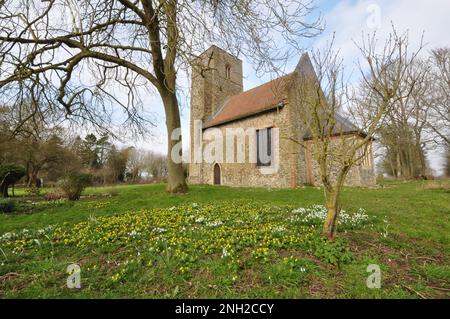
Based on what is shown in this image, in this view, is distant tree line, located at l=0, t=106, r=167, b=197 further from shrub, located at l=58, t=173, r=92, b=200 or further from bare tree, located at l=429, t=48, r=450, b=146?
bare tree, located at l=429, t=48, r=450, b=146

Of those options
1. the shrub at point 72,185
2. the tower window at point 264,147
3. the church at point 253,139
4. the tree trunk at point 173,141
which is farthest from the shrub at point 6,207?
the tower window at point 264,147

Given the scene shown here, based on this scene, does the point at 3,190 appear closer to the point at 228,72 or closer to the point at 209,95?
the point at 209,95

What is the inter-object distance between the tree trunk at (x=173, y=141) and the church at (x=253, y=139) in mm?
3003

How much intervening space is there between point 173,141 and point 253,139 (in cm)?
983

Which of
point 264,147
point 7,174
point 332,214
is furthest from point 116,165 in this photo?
point 332,214

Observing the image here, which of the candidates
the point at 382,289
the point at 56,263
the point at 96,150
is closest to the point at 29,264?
the point at 56,263

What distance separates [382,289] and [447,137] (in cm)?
3028

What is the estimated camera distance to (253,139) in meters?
18.9

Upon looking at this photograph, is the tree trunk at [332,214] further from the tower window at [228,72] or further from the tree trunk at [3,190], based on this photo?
the tower window at [228,72]

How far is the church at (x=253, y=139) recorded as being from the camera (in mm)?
16359

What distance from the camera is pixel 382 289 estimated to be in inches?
103

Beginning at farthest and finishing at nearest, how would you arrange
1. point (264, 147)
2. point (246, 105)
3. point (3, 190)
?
point (246, 105), point (264, 147), point (3, 190)

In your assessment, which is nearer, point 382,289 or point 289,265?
point 382,289

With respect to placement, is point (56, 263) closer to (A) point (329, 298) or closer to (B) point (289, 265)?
(B) point (289, 265)
